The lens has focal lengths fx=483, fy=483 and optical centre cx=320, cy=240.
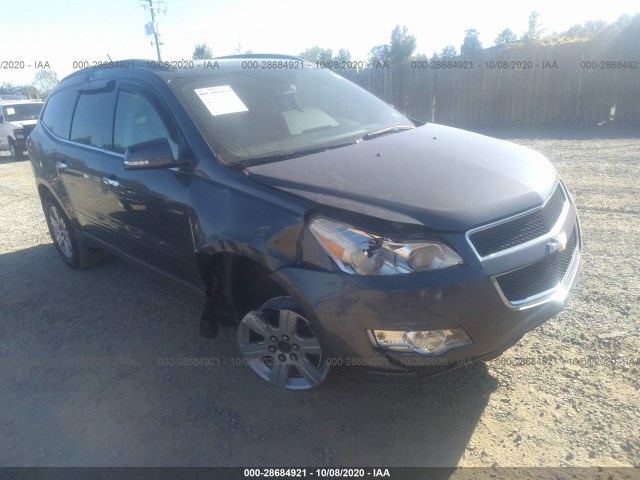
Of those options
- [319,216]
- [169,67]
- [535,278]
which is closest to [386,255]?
[319,216]

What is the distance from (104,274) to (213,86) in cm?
254

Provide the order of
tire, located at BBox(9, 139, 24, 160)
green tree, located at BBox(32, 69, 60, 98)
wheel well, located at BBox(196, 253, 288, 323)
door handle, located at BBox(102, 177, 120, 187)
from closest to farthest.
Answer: wheel well, located at BBox(196, 253, 288, 323) < door handle, located at BBox(102, 177, 120, 187) < tire, located at BBox(9, 139, 24, 160) < green tree, located at BBox(32, 69, 60, 98)

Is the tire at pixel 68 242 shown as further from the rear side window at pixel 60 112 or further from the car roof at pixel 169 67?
the car roof at pixel 169 67

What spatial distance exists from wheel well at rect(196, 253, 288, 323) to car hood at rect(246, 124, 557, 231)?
1.72 feet

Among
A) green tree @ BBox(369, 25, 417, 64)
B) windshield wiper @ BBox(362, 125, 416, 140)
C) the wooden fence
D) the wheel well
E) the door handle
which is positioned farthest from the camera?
green tree @ BBox(369, 25, 417, 64)

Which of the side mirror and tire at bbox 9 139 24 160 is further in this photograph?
tire at bbox 9 139 24 160

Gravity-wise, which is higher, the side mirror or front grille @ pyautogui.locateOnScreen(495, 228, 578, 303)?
the side mirror

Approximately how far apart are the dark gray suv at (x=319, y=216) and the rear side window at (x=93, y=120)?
0.02 metres

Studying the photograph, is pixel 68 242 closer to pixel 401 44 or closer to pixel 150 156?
pixel 150 156

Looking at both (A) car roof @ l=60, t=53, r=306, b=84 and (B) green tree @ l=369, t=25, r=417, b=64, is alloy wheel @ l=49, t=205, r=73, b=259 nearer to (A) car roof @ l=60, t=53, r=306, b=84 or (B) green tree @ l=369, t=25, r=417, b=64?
(A) car roof @ l=60, t=53, r=306, b=84

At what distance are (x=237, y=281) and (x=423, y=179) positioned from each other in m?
1.22

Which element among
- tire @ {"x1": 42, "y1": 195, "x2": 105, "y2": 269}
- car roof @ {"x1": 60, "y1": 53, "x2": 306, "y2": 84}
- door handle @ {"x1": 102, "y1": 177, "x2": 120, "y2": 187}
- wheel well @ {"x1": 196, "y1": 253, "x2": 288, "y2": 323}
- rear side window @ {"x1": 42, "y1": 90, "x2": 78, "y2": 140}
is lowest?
tire @ {"x1": 42, "y1": 195, "x2": 105, "y2": 269}

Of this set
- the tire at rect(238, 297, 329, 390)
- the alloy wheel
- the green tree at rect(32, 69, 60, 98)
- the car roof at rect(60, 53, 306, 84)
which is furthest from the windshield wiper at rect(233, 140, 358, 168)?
the green tree at rect(32, 69, 60, 98)

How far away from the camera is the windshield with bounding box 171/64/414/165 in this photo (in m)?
2.97
